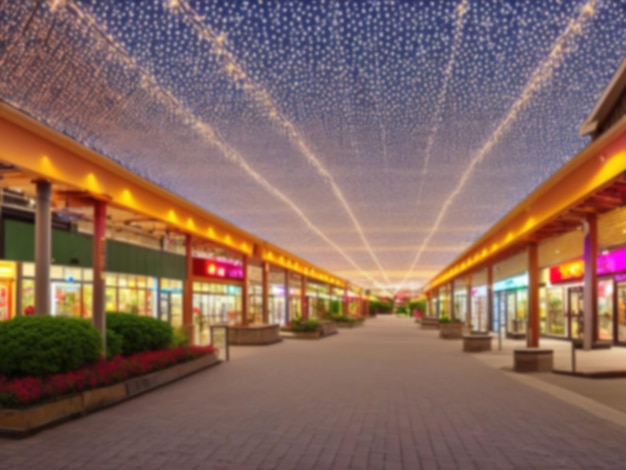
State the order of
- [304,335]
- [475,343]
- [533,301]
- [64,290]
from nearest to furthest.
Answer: [533,301], [64,290], [475,343], [304,335]

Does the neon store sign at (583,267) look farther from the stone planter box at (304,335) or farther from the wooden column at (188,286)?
the wooden column at (188,286)

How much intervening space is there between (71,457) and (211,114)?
655 centimetres

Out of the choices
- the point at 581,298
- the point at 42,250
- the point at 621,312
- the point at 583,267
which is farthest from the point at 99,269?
the point at 581,298

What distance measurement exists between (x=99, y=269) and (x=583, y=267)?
1780cm

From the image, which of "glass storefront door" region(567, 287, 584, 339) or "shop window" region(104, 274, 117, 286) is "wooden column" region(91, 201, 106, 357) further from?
"glass storefront door" region(567, 287, 584, 339)

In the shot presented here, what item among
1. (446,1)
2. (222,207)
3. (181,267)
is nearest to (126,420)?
(446,1)

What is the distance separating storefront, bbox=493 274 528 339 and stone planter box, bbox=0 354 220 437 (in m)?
22.7

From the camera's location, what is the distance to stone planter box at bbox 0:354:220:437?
836 centimetres

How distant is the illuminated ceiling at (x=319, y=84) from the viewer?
7996 mm

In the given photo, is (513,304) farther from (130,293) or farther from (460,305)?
(460,305)

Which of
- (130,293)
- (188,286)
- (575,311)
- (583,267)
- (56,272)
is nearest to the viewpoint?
(56,272)

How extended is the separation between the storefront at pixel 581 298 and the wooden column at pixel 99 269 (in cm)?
1433

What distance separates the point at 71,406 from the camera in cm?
945

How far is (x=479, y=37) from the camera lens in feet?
27.6
